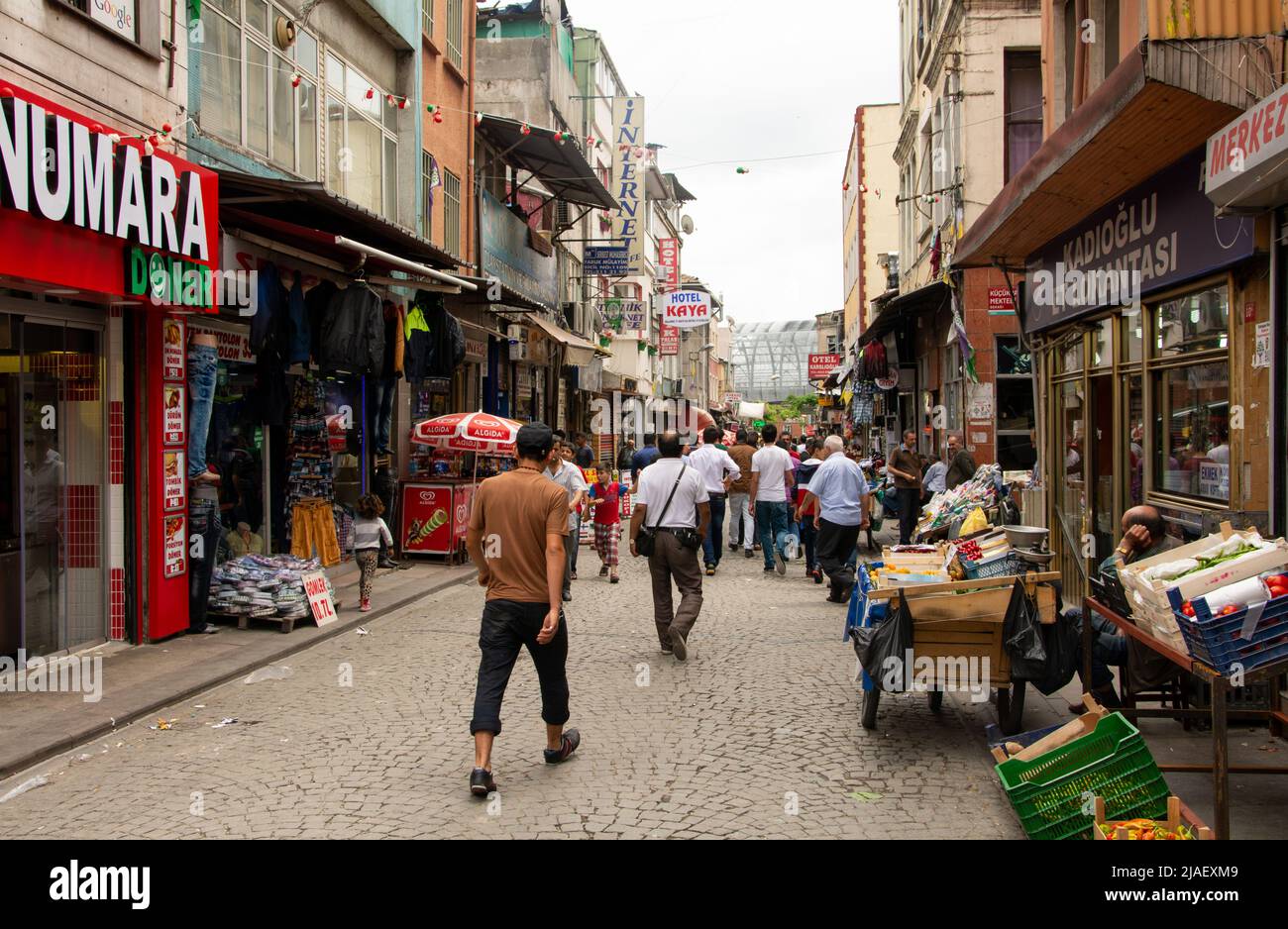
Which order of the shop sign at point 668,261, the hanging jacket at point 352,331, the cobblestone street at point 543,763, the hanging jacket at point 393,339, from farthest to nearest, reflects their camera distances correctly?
the shop sign at point 668,261 → the hanging jacket at point 393,339 → the hanging jacket at point 352,331 → the cobblestone street at point 543,763

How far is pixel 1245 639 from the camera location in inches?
180

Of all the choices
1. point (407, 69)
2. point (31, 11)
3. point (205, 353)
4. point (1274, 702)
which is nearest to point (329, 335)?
point (205, 353)

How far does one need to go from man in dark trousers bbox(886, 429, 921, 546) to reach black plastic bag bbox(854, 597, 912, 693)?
970 cm

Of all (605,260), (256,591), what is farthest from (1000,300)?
(605,260)

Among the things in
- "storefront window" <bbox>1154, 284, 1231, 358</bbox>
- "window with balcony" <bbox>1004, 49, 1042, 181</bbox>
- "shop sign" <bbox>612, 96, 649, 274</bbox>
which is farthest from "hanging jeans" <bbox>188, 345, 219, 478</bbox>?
"shop sign" <bbox>612, 96, 649, 274</bbox>

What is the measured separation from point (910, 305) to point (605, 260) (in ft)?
39.1

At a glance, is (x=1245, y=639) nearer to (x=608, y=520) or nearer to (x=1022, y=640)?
(x=1022, y=640)

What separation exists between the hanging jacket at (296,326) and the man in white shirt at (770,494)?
6.24 meters

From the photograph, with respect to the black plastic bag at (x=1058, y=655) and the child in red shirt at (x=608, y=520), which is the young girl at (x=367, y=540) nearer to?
the child in red shirt at (x=608, y=520)

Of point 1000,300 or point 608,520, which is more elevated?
point 1000,300

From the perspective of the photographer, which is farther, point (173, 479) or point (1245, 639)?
point (173, 479)

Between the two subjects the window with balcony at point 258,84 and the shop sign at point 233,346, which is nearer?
the shop sign at point 233,346

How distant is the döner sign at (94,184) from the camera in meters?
7.10

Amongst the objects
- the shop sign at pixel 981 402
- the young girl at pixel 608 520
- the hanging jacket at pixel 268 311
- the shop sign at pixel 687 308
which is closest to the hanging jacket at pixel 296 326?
the hanging jacket at pixel 268 311
